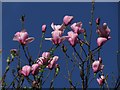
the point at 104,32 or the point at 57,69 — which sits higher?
the point at 104,32

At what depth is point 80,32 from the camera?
5.53 feet

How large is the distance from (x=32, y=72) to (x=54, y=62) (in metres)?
0.21

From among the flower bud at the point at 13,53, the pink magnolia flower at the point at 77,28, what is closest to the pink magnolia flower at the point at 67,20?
the pink magnolia flower at the point at 77,28

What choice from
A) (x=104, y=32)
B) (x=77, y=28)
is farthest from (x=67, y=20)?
(x=104, y=32)

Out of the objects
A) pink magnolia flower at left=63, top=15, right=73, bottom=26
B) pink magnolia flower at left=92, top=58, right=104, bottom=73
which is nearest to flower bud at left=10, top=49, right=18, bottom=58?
pink magnolia flower at left=63, top=15, right=73, bottom=26

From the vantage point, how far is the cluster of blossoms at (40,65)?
5.34ft

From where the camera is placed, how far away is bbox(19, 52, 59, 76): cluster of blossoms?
5.34 ft

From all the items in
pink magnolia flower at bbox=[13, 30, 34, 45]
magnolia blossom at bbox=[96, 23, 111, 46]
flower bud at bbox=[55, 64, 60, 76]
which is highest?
magnolia blossom at bbox=[96, 23, 111, 46]

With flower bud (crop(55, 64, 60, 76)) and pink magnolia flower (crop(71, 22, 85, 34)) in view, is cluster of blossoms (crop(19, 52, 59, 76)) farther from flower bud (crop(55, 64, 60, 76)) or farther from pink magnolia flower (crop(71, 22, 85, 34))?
pink magnolia flower (crop(71, 22, 85, 34))

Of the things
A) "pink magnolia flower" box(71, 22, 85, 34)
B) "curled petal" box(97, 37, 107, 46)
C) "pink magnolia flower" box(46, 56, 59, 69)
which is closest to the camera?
"curled petal" box(97, 37, 107, 46)

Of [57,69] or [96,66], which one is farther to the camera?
[57,69]

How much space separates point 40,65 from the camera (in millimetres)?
1685

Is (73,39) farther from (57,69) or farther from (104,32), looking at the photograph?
(57,69)

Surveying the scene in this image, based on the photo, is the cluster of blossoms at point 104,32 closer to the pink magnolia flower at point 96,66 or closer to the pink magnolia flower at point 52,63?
the pink magnolia flower at point 96,66
